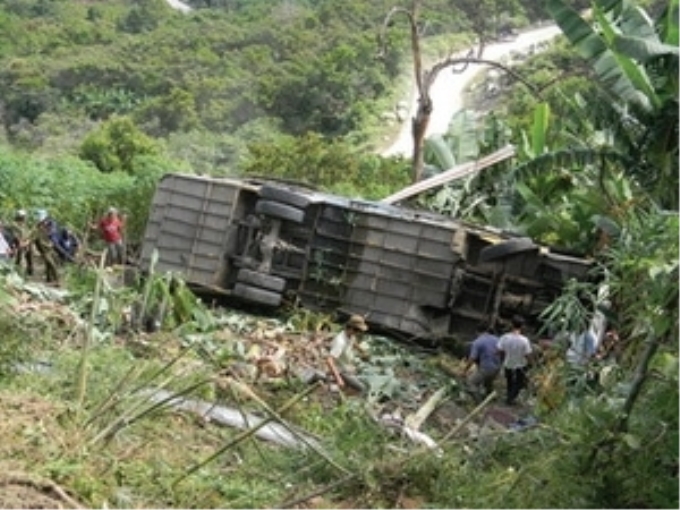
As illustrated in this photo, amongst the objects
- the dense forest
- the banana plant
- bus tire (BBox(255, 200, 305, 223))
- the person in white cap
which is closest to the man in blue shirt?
the dense forest

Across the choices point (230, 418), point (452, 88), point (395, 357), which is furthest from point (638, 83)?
point (452, 88)

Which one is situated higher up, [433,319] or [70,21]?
[70,21]

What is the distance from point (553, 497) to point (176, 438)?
8.28 ft

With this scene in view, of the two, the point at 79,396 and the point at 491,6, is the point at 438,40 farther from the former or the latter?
the point at 79,396

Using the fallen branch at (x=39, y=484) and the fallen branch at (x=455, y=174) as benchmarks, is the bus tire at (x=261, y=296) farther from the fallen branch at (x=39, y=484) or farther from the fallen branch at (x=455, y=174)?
the fallen branch at (x=39, y=484)

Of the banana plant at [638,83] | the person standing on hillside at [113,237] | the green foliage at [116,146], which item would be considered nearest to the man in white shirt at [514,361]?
the banana plant at [638,83]

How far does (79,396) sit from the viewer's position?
688 centimetres

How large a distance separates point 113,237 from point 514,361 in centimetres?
655

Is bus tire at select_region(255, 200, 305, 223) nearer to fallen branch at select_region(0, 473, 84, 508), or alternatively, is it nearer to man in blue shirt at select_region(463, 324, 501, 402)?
man in blue shirt at select_region(463, 324, 501, 402)

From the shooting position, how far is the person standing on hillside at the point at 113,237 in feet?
47.0

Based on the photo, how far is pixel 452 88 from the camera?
152 feet

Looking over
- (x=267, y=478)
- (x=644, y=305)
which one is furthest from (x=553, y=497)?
(x=267, y=478)

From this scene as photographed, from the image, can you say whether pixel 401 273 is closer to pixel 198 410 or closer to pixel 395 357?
pixel 395 357

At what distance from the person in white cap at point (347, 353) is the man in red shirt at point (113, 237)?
3987mm
